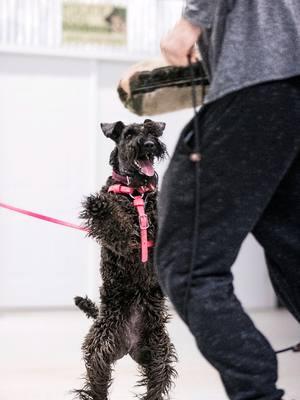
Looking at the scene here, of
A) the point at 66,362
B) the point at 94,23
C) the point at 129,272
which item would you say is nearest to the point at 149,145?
the point at 129,272

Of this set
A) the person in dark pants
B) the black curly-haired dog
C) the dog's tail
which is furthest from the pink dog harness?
the person in dark pants

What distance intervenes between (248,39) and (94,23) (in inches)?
149

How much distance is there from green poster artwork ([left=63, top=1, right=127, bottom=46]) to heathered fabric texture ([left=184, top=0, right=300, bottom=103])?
367cm

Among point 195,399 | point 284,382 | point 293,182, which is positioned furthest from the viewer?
point 284,382

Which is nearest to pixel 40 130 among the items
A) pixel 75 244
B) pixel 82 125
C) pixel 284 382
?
pixel 82 125

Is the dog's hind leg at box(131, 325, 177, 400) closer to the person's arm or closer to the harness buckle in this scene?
the harness buckle

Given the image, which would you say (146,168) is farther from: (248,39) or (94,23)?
(94,23)

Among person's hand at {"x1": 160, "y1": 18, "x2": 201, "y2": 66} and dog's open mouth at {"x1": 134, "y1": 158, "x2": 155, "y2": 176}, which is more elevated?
person's hand at {"x1": 160, "y1": 18, "x2": 201, "y2": 66}

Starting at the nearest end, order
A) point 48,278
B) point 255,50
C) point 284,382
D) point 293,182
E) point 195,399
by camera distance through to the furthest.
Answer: point 255,50 < point 293,182 < point 195,399 < point 284,382 < point 48,278

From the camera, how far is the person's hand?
1191mm

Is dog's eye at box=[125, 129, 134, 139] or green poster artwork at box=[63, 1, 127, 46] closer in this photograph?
dog's eye at box=[125, 129, 134, 139]

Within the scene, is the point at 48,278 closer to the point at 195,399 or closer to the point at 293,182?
the point at 195,399

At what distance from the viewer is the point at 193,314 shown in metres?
1.17

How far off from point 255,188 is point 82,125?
11.9 feet
